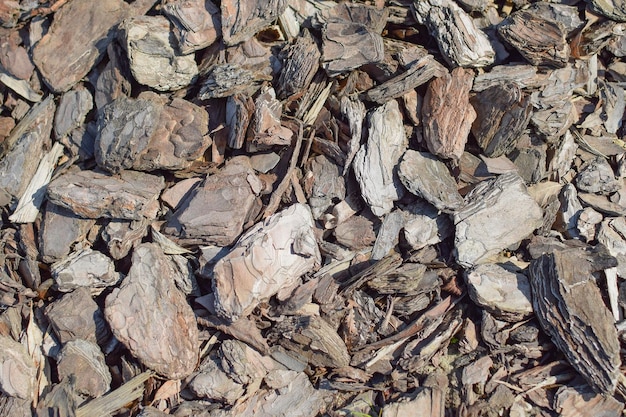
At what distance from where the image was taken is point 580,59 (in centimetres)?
312

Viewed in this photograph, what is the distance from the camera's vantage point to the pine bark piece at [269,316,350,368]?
2705mm

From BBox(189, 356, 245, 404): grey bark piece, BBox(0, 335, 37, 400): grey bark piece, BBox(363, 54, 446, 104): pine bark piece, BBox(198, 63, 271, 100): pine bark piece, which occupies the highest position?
BBox(198, 63, 271, 100): pine bark piece

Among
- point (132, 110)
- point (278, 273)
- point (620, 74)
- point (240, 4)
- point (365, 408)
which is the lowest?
point (365, 408)

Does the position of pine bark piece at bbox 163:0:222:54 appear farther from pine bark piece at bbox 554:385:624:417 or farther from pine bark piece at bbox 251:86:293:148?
pine bark piece at bbox 554:385:624:417

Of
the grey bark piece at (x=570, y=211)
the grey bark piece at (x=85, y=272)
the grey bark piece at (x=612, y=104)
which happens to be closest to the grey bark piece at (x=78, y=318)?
the grey bark piece at (x=85, y=272)

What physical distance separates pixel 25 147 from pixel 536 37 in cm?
267

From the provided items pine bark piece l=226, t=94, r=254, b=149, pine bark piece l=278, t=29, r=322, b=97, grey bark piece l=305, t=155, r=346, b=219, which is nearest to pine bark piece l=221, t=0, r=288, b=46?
pine bark piece l=278, t=29, r=322, b=97

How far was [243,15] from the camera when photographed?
2785 mm

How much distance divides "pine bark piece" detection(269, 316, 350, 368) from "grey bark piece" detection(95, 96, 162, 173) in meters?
1.08

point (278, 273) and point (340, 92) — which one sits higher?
point (340, 92)

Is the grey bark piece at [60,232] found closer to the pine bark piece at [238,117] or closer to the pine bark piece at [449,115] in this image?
the pine bark piece at [238,117]

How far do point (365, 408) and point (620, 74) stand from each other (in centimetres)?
233

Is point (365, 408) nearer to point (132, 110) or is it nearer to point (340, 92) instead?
point (340, 92)

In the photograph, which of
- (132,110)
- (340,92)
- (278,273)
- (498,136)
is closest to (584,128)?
(498,136)
